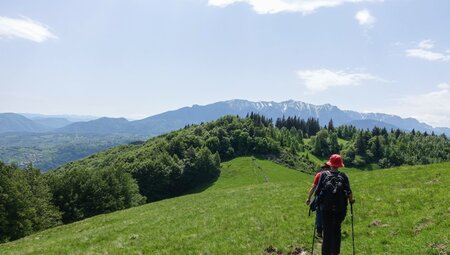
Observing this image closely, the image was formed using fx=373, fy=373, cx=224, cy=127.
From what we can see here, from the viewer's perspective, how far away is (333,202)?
13719 mm

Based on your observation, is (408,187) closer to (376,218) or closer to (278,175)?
(376,218)

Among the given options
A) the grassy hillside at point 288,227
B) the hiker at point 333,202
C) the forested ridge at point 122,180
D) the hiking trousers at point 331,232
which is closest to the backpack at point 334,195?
the hiker at point 333,202

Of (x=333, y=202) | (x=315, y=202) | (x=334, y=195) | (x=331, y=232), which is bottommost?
(x=331, y=232)

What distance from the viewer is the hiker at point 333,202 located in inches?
540

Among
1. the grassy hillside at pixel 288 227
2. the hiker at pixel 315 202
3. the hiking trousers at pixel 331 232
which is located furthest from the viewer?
the grassy hillside at pixel 288 227

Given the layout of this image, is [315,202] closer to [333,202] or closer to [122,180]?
[333,202]

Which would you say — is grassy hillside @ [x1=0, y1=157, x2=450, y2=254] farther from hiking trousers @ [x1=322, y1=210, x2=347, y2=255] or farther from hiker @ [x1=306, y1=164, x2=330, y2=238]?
hiking trousers @ [x1=322, y1=210, x2=347, y2=255]

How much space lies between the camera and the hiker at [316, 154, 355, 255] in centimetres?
1373

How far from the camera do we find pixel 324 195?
1385 cm

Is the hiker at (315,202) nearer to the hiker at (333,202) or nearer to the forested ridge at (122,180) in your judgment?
the hiker at (333,202)

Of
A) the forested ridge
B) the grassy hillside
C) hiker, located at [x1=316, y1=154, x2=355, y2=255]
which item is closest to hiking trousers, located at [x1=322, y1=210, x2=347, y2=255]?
hiker, located at [x1=316, y1=154, x2=355, y2=255]

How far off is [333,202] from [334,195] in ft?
0.87

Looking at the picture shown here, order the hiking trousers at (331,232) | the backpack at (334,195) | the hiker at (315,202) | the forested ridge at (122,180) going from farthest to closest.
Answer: the forested ridge at (122,180) < the hiker at (315,202) < the hiking trousers at (331,232) < the backpack at (334,195)

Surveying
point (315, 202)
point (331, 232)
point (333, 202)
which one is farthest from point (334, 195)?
point (331, 232)
